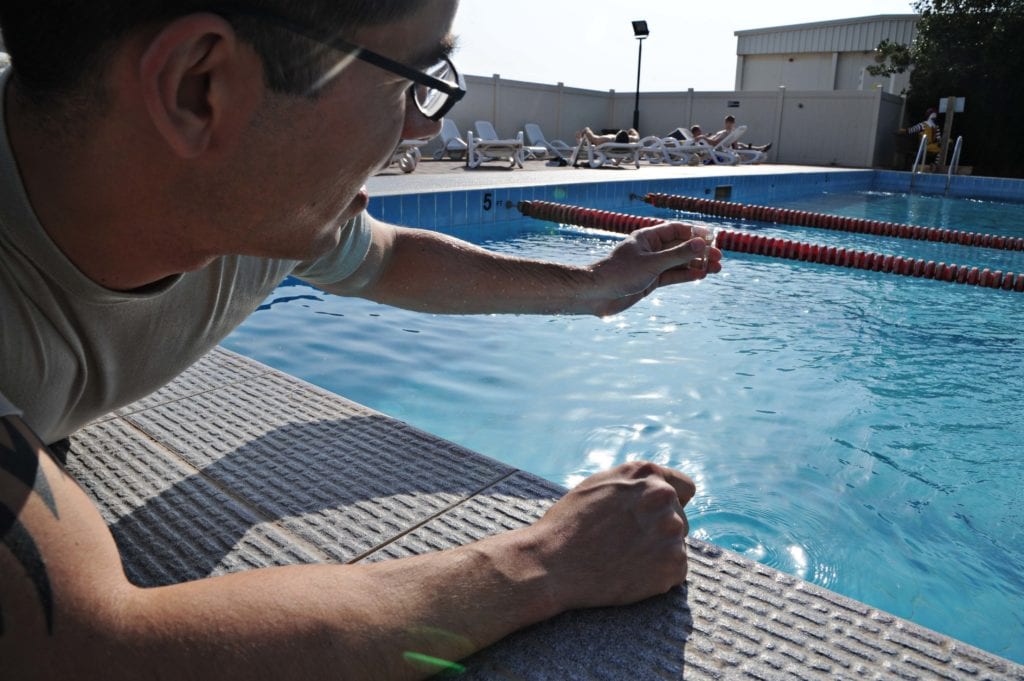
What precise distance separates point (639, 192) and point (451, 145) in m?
6.12

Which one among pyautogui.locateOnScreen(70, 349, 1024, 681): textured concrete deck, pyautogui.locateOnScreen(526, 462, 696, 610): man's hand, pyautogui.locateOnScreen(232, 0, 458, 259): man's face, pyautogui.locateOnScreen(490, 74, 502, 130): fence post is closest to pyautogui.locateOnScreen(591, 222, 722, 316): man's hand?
pyautogui.locateOnScreen(70, 349, 1024, 681): textured concrete deck

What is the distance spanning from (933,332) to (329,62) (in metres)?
5.48

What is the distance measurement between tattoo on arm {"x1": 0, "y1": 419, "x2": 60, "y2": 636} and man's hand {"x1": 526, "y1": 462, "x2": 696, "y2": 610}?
0.68 metres

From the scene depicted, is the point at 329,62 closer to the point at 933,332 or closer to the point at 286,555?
the point at 286,555

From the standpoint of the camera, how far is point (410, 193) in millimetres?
8023

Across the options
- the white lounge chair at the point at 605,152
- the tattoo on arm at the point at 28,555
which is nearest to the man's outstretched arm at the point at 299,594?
the tattoo on arm at the point at 28,555

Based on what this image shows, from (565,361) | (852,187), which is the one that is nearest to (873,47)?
(852,187)

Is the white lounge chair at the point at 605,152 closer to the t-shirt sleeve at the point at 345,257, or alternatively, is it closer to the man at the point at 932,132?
the man at the point at 932,132

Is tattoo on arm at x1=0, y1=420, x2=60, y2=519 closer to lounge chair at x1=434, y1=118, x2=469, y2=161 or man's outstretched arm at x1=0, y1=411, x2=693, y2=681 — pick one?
man's outstretched arm at x1=0, y1=411, x2=693, y2=681

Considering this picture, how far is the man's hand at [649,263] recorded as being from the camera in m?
1.96

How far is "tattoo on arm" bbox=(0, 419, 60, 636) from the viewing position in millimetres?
706

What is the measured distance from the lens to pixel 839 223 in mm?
9711

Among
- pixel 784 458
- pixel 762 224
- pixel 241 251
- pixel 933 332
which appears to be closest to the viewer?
pixel 241 251

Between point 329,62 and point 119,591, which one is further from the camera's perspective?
point 329,62
